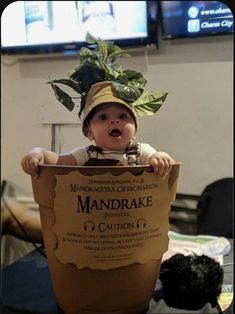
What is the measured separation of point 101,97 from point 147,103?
0.24 feet

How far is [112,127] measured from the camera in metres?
0.62

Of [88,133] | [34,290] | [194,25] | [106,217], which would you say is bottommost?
[34,290]

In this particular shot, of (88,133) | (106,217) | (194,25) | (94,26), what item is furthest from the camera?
(94,26)

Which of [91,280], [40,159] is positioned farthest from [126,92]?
[91,280]

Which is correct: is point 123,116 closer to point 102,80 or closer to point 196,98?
point 102,80

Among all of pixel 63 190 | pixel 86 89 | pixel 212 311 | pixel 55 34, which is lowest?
pixel 212 311

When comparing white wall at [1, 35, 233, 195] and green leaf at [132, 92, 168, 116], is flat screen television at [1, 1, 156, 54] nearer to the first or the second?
white wall at [1, 35, 233, 195]

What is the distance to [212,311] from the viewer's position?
0.65 m

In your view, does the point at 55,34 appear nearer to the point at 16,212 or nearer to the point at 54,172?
the point at 16,212

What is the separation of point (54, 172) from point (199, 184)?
2.56ft

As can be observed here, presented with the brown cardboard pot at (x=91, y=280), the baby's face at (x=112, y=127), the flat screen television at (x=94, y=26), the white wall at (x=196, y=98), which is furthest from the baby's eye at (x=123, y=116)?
the flat screen television at (x=94, y=26)

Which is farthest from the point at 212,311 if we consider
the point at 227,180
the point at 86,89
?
the point at 227,180

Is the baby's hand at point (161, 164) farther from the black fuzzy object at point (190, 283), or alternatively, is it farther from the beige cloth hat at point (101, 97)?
the black fuzzy object at point (190, 283)

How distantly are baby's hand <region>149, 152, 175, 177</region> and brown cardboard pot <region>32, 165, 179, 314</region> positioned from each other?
0.01 meters
